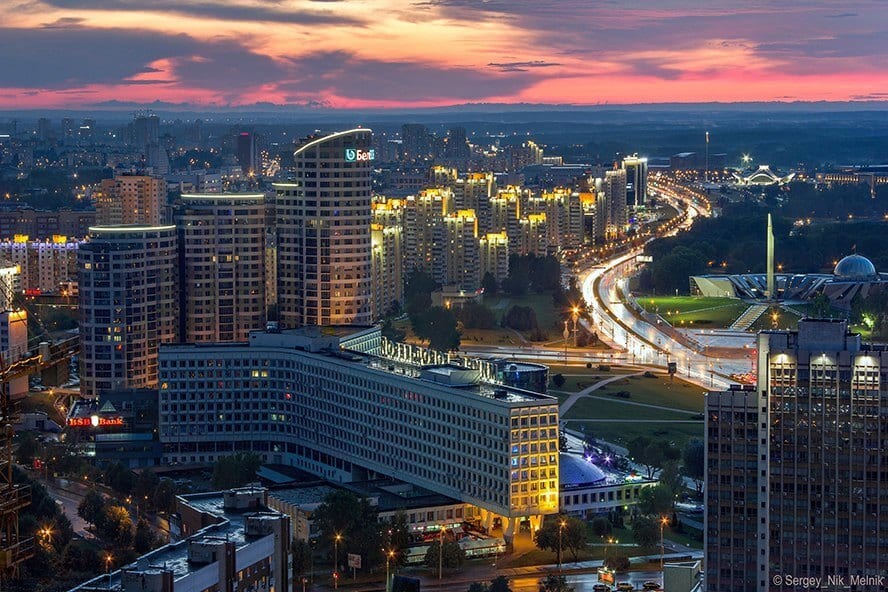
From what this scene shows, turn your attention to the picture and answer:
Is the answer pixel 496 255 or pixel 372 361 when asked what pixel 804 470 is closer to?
pixel 372 361

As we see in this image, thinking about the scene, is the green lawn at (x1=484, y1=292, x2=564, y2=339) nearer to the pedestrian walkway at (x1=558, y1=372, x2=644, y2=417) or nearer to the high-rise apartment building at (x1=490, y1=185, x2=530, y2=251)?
the high-rise apartment building at (x1=490, y1=185, x2=530, y2=251)

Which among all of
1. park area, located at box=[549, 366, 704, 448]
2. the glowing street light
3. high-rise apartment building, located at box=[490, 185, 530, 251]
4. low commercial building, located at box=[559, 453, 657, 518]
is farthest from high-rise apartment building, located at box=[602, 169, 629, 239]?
the glowing street light

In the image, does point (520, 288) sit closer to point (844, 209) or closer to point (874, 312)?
point (874, 312)

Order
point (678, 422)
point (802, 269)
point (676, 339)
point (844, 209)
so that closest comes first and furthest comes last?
point (678, 422) → point (676, 339) → point (802, 269) → point (844, 209)

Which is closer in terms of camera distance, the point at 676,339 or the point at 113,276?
the point at 113,276

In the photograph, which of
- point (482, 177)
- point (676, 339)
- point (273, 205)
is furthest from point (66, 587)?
point (482, 177)

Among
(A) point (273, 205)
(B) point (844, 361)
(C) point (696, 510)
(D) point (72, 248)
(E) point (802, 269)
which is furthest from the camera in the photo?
(E) point (802, 269)

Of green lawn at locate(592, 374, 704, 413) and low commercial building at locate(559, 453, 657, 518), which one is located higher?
green lawn at locate(592, 374, 704, 413)
